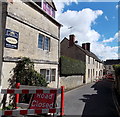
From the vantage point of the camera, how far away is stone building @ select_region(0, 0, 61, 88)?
22.0 feet

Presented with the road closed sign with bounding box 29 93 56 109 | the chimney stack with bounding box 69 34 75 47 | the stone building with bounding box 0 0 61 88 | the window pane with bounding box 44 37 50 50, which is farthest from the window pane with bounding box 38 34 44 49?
the chimney stack with bounding box 69 34 75 47

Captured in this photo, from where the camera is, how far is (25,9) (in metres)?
8.10

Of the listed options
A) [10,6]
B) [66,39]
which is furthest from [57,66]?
[66,39]

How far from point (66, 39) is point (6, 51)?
61.0ft

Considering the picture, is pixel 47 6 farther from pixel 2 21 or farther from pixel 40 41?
pixel 2 21

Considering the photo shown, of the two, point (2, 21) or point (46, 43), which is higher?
point (2, 21)

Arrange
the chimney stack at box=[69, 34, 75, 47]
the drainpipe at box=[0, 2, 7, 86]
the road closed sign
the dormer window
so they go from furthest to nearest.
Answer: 1. the chimney stack at box=[69, 34, 75, 47]
2. the dormer window
3. the drainpipe at box=[0, 2, 7, 86]
4. the road closed sign

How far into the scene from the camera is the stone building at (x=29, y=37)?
6707 mm

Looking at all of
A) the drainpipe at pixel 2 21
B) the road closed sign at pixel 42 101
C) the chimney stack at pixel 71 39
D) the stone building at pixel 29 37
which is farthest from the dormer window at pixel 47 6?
the chimney stack at pixel 71 39

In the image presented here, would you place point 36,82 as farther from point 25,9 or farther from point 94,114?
point 25,9

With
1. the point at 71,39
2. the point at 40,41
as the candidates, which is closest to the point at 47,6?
the point at 40,41

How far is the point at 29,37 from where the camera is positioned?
8.43m

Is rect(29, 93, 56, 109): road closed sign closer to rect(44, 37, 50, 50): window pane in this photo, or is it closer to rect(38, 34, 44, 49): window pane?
rect(38, 34, 44, 49): window pane

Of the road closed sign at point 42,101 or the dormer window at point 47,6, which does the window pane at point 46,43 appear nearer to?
the dormer window at point 47,6
